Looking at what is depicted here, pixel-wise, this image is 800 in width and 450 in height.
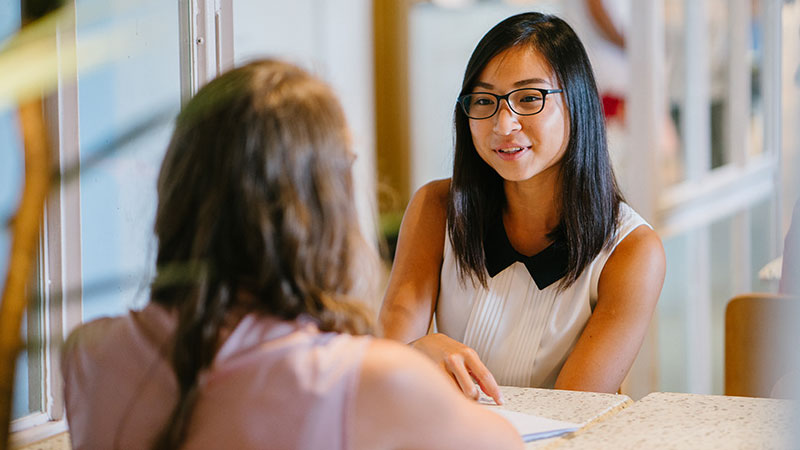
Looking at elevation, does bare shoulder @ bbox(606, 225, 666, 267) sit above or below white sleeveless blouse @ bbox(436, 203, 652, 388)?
above

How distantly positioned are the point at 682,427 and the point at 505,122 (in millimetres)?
585

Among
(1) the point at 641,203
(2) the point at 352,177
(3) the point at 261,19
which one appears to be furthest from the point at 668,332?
(2) the point at 352,177

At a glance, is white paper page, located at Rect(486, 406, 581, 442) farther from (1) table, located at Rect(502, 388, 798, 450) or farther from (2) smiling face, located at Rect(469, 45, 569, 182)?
(2) smiling face, located at Rect(469, 45, 569, 182)

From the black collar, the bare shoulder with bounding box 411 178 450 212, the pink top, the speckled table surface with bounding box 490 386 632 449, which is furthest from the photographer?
the bare shoulder with bounding box 411 178 450 212

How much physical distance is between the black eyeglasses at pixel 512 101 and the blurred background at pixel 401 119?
229mm

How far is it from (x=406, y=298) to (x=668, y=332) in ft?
5.92

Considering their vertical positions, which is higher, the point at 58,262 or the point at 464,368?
the point at 58,262

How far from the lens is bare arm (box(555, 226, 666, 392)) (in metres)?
1.34

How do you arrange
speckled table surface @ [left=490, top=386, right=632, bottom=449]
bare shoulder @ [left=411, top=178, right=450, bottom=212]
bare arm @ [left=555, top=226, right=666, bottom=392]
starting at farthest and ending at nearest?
bare shoulder @ [left=411, top=178, right=450, bottom=212] < bare arm @ [left=555, top=226, right=666, bottom=392] < speckled table surface @ [left=490, top=386, right=632, bottom=449]

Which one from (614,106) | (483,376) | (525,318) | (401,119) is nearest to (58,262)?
(483,376)

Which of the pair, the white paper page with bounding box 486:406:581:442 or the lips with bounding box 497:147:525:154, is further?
the lips with bounding box 497:147:525:154

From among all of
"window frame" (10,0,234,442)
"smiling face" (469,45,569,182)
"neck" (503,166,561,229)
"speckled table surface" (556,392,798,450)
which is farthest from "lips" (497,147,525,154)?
"window frame" (10,0,234,442)

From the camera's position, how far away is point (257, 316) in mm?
676

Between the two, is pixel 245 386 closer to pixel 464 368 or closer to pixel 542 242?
pixel 464 368
